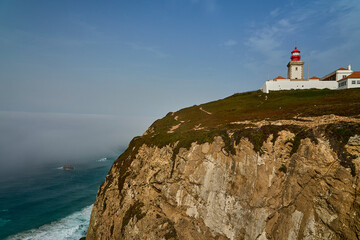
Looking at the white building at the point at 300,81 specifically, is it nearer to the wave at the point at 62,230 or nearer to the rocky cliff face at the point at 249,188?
the rocky cliff face at the point at 249,188

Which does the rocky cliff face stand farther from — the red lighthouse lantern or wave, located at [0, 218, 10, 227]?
the red lighthouse lantern

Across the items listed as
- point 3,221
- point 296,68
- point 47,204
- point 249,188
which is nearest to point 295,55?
point 296,68

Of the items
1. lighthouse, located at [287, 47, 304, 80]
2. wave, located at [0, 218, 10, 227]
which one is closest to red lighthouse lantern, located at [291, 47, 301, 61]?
lighthouse, located at [287, 47, 304, 80]

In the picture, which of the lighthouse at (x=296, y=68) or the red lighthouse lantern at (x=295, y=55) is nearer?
the lighthouse at (x=296, y=68)

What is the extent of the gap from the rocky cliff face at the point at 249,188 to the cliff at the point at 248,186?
75mm

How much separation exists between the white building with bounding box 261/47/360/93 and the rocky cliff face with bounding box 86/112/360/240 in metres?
41.6

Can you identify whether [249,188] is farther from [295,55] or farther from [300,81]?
[295,55]

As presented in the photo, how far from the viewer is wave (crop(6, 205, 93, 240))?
3873 centimetres

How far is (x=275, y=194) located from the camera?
18625mm

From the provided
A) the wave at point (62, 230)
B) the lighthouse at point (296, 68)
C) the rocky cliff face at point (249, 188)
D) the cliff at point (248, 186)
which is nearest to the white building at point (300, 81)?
the lighthouse at point (296, 68)

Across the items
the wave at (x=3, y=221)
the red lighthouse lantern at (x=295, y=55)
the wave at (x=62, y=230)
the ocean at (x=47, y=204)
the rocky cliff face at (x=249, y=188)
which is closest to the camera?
the rocky cliff face at (x=249, y=188)

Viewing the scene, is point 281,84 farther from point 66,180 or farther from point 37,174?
point 37,174

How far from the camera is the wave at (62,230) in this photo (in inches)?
1525

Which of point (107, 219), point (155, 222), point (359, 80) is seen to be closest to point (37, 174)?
point (107, 219)
